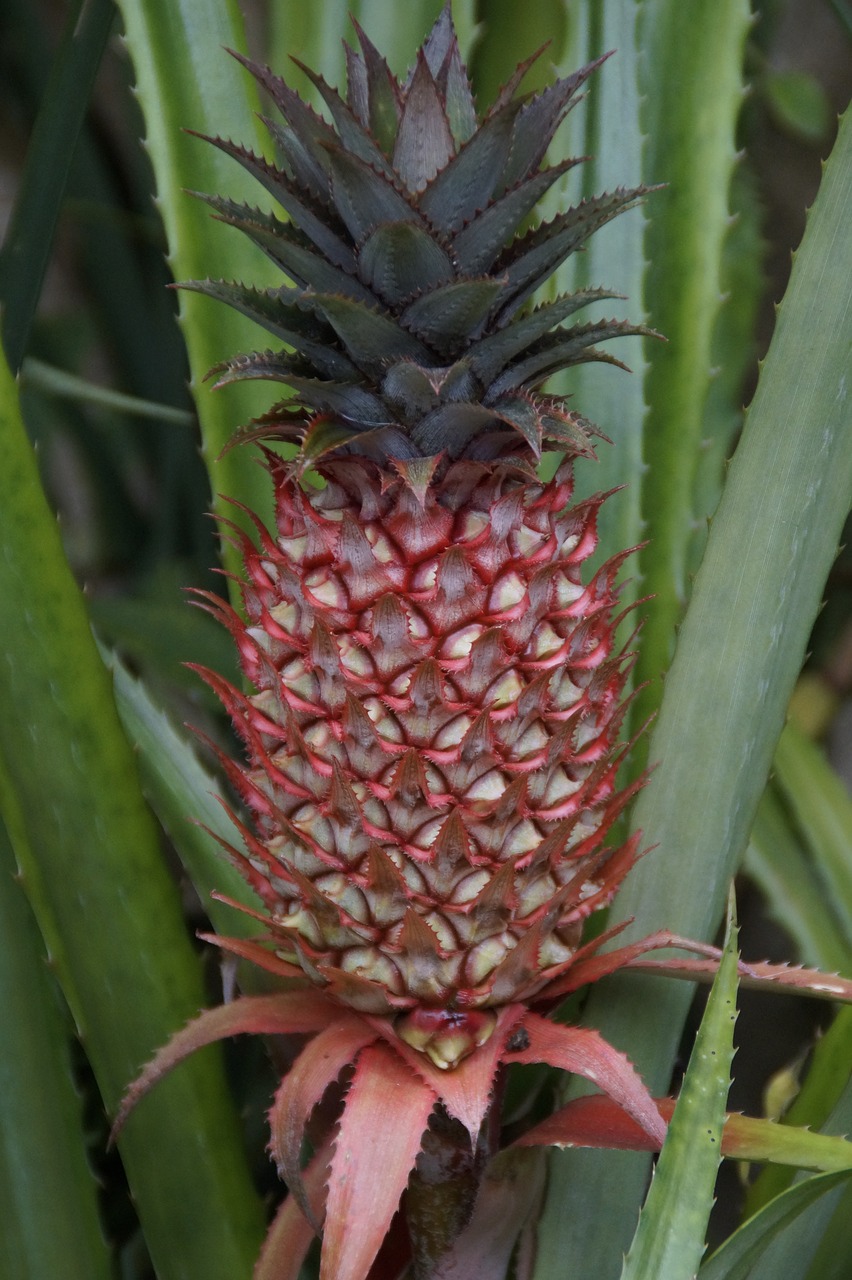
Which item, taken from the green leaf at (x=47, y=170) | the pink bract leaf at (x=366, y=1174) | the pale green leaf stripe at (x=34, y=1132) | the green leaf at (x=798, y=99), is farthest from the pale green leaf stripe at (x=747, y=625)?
the green leaf at (x=798, y=99)

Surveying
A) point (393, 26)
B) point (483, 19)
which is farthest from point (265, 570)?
point (483, 19)

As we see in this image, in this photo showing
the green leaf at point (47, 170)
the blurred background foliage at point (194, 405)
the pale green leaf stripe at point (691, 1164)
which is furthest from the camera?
the blurred background foliage at point (194, 405)

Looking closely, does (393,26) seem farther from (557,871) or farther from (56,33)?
(56,33)

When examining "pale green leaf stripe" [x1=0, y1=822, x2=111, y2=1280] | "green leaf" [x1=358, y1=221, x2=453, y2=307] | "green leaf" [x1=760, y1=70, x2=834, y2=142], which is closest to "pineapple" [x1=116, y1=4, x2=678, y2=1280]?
"green leaf" [x1=358, y1=221, x2=453, y2=307]

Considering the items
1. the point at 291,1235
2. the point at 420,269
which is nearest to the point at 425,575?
the point at 420,269

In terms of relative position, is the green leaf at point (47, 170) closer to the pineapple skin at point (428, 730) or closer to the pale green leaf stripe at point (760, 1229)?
the pineapple skin at point (428, 730)

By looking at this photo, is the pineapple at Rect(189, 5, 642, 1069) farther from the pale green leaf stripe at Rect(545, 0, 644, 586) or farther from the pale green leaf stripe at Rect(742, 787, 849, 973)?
the pale green leaf stripe at Rect(742, 787, 849, 973)

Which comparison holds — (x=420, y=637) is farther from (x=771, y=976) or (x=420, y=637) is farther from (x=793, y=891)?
(x=793, y=891)
